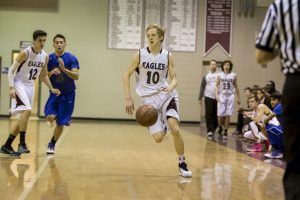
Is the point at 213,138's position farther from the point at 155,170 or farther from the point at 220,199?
the point at 220,199

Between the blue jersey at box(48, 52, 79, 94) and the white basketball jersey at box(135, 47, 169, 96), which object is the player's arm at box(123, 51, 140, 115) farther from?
the blue jersey at box(48, 52, 79, 94)

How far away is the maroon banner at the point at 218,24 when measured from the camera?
53.8 feet

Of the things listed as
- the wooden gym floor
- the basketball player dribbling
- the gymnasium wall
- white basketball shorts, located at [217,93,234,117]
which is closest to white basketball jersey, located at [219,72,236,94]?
the basketball player dribbling

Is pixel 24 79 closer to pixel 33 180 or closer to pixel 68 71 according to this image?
pixel 68 71

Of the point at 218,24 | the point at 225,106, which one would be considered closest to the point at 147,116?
the point at 225,106

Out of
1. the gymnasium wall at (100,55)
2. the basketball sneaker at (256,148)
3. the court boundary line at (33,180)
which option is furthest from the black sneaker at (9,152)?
the gymnasium wall at (100,55)

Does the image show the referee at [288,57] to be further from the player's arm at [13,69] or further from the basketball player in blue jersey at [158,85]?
the player's arm at [13,69]

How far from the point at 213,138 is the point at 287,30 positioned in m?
8.65

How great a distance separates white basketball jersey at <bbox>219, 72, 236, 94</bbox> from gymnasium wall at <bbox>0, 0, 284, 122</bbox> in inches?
180

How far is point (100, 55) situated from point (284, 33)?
13.9 meters

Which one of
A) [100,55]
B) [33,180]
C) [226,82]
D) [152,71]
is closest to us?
[33,180]

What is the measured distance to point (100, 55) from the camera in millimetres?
16203

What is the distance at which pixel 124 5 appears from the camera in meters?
16.1

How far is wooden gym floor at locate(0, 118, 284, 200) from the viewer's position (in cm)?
468
